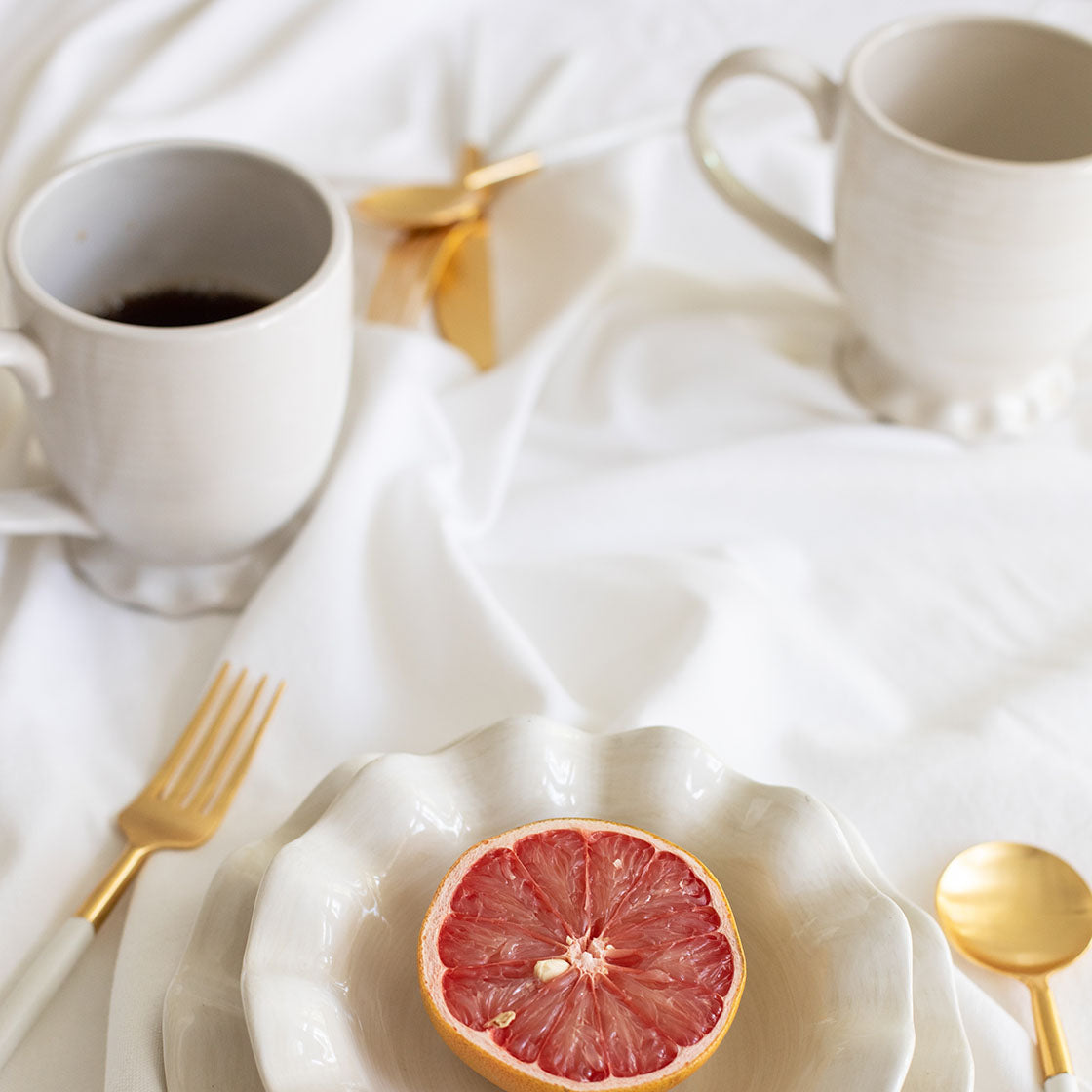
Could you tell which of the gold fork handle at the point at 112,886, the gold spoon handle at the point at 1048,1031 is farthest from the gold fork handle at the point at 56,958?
the gold spoon handle at the point at 1048,1031

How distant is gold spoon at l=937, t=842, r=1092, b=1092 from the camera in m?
0.63

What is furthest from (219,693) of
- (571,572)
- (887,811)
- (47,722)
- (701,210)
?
(701,210)

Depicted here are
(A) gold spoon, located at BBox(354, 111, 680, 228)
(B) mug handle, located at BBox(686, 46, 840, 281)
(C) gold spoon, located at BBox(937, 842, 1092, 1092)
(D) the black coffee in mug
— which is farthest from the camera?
(A) gold spoon, located at BBox(354, 111, 680, 228)

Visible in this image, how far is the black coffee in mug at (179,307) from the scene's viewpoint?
31.3 inches

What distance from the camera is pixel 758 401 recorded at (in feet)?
3.26

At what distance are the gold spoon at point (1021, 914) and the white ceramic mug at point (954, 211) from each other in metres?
0.38

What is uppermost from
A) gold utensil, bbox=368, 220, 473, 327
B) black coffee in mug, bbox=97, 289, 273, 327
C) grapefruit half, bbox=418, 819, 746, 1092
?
black coffee in mug, bbox=97, 289, 273, 327

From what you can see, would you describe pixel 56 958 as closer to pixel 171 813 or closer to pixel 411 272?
pixel 171 813

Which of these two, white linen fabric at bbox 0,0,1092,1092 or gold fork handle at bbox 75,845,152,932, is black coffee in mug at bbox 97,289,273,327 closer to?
white linen fabric at bbox 0,0,1092,1092

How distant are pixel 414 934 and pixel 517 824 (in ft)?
0.23

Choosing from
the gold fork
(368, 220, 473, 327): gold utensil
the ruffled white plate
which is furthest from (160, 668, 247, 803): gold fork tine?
(368, 220, 473, 327): gold utensil

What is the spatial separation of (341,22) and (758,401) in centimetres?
54

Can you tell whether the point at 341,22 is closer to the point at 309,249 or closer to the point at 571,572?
the point at 309,249

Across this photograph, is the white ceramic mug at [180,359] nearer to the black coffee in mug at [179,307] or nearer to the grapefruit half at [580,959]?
the black coffee in mug at [179,307]
